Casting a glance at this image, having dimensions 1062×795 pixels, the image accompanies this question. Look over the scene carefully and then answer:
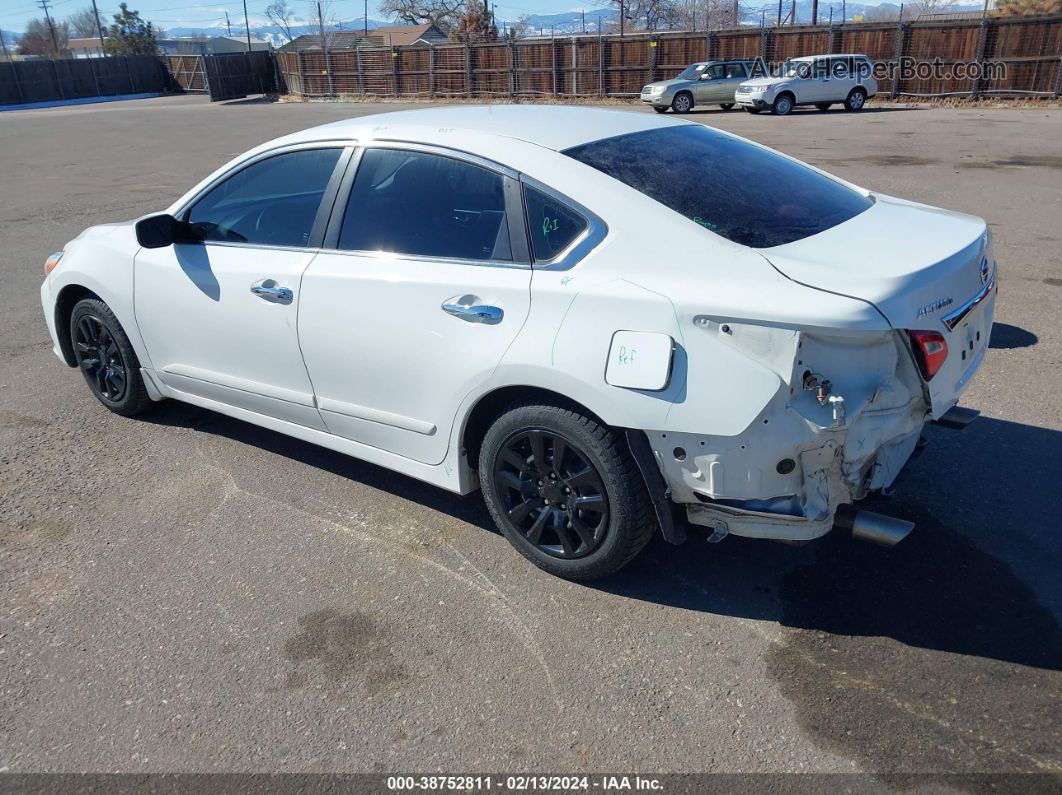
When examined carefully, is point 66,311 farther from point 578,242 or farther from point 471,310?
point 578,242

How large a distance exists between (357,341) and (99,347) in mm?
2240

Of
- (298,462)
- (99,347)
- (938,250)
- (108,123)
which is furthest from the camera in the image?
(108,123)

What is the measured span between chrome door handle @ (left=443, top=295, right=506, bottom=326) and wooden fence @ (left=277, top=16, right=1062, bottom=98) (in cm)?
Result: 2908

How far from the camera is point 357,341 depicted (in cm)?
372

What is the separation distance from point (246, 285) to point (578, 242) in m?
1.73

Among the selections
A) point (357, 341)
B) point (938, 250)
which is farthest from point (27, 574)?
point (938, 250)

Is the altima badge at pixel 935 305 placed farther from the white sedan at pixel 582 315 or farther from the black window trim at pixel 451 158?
the black window trim at pixel 451 158

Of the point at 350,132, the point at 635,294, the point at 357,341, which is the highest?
the point at 350,132

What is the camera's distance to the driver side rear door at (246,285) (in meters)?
3.98

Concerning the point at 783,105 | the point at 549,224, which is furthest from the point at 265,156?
Result: the point at 783,105

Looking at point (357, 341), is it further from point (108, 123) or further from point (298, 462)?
point (108, 123)

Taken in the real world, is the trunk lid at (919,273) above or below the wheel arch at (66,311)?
above

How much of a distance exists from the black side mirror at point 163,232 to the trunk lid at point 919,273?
2.88 metres

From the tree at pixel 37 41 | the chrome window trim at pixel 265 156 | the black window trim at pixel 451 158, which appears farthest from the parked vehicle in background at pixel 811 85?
the tree at pixel 37 41
